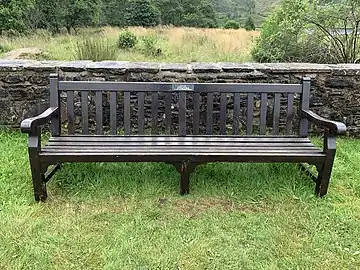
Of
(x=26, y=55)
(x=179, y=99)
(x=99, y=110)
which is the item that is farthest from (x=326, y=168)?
(x=26, y=55)

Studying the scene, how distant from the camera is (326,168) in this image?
2902 millimetres

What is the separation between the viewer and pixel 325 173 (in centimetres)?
292

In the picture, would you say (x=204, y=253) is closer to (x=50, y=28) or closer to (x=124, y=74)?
(x=124, y=74)

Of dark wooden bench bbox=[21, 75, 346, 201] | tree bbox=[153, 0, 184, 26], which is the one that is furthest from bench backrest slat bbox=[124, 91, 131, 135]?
tree bbox=[153, 0, 184, 26]

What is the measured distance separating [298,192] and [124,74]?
75.9 inches

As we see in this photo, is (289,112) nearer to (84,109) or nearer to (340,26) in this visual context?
(84,109)

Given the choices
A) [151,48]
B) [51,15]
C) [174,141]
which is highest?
[174,141]

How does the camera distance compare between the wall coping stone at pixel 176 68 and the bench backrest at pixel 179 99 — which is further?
the wall coping stone at pixel 176 68

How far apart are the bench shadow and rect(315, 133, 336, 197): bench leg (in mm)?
99

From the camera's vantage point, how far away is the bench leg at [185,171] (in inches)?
113

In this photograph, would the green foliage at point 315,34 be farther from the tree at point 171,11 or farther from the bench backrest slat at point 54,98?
the tree at point 171,11

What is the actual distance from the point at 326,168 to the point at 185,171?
3.24 ft

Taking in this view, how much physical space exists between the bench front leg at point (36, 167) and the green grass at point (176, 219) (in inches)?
3.6

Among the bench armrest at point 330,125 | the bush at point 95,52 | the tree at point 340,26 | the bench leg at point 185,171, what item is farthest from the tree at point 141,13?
the bench leg at point 185,171
